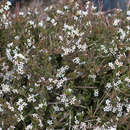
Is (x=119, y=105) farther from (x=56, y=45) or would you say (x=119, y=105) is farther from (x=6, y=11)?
(x=6, y=11)

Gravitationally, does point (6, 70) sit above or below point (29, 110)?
above

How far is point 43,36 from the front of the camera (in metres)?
3.23

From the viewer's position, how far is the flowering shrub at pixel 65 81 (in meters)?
2.76

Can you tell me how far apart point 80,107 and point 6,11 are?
1.31 meters

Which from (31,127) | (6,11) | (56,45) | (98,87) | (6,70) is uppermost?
(6,11)

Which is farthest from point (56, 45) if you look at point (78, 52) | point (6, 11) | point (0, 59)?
point (6, 11)

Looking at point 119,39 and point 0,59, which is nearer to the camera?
point 0,59

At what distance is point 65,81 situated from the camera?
2.85m

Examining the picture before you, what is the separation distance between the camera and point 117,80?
114 inches

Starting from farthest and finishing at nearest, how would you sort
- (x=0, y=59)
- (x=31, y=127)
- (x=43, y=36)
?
(x=43, y=36) → (x=0, y=59) → (x=31, y=127)

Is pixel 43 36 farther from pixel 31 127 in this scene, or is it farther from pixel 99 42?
pixel 31 127

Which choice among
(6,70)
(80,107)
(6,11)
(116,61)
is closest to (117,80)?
(116,61)

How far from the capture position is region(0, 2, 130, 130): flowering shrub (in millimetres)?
2756

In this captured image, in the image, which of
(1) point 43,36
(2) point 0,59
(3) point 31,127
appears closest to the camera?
(3) point 31,127
